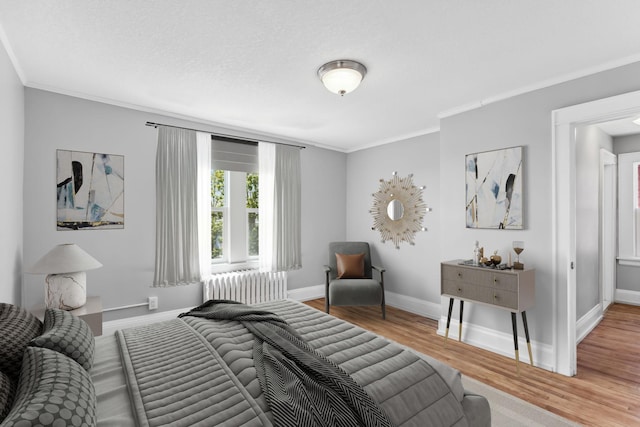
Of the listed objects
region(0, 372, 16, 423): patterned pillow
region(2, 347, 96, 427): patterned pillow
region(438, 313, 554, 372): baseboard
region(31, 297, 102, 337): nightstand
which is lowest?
region(438, 313, 554, 372): baseboard

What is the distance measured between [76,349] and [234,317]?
2.75 ft

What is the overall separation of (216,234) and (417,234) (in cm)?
274

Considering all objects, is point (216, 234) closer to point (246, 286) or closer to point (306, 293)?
point (246, 286)

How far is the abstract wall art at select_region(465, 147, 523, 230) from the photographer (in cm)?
300

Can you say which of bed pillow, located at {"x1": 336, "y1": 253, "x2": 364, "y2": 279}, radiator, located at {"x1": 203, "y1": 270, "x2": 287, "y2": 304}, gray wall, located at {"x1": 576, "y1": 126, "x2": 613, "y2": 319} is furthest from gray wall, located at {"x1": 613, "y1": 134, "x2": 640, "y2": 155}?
radiator, located at {"x1": 203, "y1": 270, "x2": 287, "y2": 304}

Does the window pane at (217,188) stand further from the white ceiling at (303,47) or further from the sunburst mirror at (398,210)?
the sunburst mirror at (398,210)

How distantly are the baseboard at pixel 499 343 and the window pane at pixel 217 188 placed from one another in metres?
3.13

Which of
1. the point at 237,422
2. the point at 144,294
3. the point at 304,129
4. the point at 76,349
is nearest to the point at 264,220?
the point at 304,129

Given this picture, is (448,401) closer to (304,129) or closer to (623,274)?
(304,129)

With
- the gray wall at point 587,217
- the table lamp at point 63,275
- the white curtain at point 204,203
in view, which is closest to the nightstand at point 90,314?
the table lamp at point 63,275

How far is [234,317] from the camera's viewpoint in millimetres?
2068

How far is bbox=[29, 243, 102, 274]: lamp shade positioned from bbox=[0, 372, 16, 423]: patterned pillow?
1480mm

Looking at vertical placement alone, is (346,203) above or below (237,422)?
above

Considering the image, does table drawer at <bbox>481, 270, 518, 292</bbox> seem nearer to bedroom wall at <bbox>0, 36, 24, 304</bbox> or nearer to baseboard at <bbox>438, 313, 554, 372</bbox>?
baseboard at <bbox>438, 313, 554, 372</bbox>
